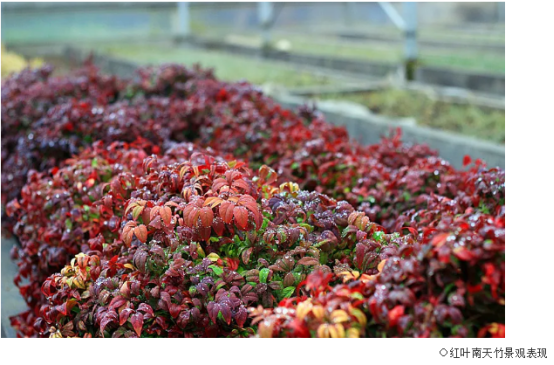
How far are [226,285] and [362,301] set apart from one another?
67cm

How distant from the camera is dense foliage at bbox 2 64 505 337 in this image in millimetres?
1788

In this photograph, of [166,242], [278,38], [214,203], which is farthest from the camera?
[278,38]

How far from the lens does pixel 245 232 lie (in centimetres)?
250

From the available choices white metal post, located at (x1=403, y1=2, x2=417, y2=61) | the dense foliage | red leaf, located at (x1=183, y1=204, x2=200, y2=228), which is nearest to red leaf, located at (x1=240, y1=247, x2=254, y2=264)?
the dense foliage

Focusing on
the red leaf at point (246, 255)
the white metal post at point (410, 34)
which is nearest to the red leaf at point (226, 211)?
the red leaf at point (246, 255)

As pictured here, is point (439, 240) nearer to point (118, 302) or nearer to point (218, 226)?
point (218, 226)

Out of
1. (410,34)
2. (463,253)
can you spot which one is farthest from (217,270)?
(410,34)

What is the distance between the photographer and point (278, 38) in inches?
626

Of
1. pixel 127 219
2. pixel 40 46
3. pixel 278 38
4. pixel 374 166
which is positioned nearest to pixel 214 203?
pixel 127 219

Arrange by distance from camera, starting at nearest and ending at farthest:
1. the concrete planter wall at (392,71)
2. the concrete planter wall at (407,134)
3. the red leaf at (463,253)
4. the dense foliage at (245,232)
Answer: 1. the red leaf at (463,253)
2. the dense foliage at (245,232)
3. the concrete planter wall at (407,134)
4. the concrete planter wall at (392,71)

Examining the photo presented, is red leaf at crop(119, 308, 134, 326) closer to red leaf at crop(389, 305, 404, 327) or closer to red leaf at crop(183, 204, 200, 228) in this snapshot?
red leaf at crop(183, 204, 200, 228)

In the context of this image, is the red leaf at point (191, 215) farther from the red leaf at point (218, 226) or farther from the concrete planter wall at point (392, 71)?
the concrete planter wall at point (392, 71)

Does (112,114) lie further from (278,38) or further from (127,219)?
(278,38)

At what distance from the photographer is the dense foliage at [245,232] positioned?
5.87 ft
